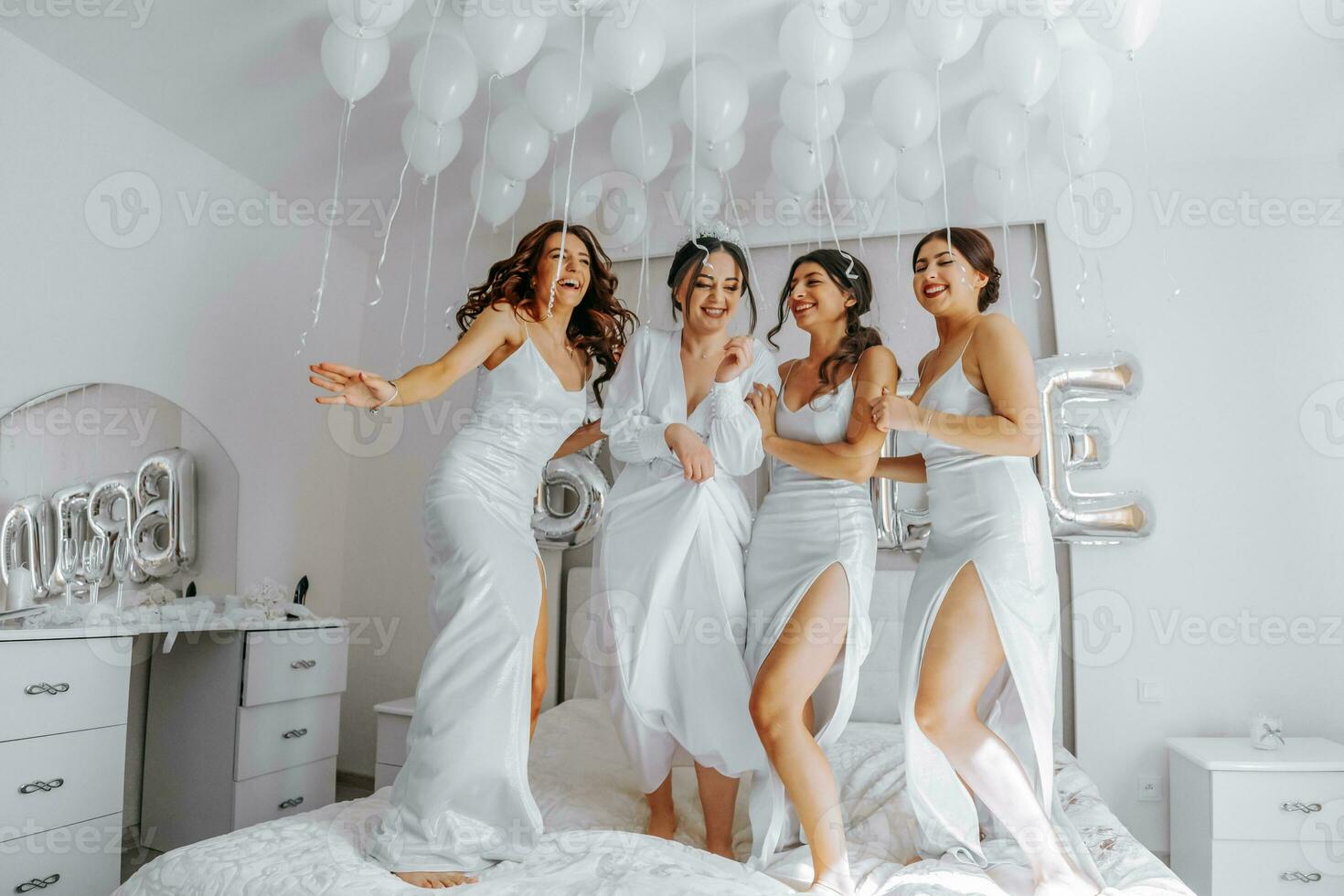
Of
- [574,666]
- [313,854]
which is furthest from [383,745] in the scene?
[313,854]

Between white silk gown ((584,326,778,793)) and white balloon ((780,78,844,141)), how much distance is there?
86 centimetres

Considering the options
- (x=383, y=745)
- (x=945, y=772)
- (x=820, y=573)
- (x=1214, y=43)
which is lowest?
(x=383, y=745)

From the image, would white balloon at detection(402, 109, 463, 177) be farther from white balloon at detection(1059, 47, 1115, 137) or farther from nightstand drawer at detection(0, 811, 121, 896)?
nightstand drawer at detection(0, 811, 121, 896)

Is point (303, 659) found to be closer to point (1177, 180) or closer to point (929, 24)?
point (929, 24)

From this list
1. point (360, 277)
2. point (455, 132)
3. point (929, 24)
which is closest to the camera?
point (929, 24)

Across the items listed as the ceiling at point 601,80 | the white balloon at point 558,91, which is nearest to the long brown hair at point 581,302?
the white balloon at point 558,91

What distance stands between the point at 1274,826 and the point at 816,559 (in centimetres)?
193

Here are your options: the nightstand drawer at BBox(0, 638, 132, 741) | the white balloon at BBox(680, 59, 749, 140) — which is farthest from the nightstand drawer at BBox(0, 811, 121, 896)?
the white balloon at BBox(680, 59, 749, 140)

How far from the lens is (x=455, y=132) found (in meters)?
3.25

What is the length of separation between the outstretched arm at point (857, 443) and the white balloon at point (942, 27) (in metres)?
0.89

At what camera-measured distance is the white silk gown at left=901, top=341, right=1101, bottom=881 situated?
2207 millimetres

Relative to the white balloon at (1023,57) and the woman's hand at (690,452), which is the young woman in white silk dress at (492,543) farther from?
the white balloon at (1023,57)

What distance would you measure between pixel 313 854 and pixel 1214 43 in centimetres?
346

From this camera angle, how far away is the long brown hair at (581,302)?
8.70 feet
